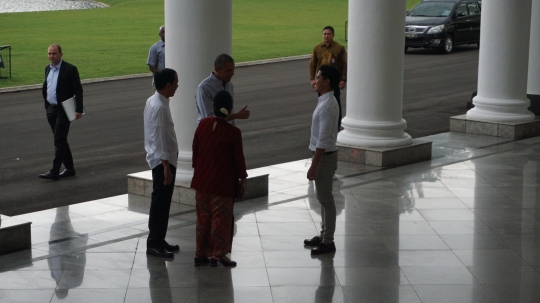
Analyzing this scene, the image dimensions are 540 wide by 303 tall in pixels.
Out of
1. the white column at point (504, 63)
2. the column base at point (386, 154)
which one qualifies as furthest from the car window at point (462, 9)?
the column base at point (386, 154)

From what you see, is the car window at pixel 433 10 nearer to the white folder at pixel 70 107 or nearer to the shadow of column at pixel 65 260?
the white folder at pixel 70 107

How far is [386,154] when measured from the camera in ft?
41.7

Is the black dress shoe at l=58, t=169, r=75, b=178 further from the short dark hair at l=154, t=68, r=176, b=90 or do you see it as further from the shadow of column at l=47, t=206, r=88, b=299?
the short dark hair at l=154, t=68, r=176, b=90

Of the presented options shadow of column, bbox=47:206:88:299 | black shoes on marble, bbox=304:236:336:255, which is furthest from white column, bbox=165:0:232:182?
black shoes on marble, bbox=304:236:336:255

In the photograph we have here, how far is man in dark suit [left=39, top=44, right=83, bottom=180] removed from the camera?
12.2m

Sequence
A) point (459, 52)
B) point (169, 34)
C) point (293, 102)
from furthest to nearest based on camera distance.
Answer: point (459, 52)
point (293, 102)
point (169, 34)

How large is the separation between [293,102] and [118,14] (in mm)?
31175

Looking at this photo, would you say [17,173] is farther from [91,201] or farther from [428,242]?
[428,242]

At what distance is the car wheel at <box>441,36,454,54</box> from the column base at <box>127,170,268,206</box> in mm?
22188

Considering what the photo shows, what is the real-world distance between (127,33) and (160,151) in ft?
105

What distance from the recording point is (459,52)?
32594 mm

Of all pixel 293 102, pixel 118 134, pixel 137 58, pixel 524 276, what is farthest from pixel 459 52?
pixel 524 276

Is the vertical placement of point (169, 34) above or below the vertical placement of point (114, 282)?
above

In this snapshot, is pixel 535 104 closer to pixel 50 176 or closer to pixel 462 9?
pixel 50 176
